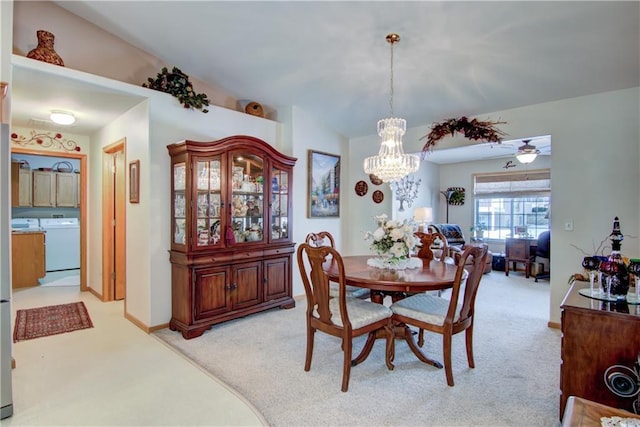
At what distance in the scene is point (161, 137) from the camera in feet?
11.3

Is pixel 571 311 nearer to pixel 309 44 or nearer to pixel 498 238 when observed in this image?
pixel 309 44

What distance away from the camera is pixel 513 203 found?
750cm

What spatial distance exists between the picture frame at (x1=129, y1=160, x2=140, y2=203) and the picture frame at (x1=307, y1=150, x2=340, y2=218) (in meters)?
2.11

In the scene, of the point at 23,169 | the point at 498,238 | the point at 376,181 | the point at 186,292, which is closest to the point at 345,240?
the point at 376,181

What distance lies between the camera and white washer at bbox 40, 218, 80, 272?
632cm

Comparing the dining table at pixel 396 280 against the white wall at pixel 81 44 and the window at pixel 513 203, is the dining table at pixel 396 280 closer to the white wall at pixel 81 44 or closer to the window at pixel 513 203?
the white wall at pixel 81 44

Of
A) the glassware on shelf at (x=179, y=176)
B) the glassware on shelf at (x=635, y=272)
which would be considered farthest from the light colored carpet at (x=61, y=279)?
the glassware on shelf at (x=635, y=272)

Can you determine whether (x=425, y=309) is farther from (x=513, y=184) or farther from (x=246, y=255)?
(x=513, y=184)

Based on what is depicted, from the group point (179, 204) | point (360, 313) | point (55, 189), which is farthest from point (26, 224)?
point (360, 313)

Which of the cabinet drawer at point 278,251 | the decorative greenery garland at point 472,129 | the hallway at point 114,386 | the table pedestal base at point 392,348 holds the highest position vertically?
the decorative greenery garland at point 472,129

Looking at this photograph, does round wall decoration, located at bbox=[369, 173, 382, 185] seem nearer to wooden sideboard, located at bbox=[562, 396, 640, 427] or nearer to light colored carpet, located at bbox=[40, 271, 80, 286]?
wooden sideboard, located at bbox=[562, 396, 640, 427]

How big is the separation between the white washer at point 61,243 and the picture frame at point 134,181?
4.02 metres

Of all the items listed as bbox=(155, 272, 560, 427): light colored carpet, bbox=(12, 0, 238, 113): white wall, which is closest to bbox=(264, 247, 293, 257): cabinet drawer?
bbox=(155, 272, 560, 427): light colored carpet

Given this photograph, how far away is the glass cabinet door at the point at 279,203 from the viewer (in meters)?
4.03
